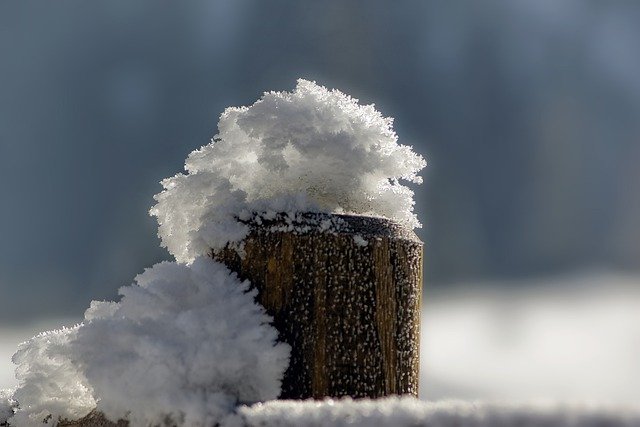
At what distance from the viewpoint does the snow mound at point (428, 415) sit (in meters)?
0.90

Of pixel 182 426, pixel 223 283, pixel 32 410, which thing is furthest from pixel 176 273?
pixel 32 410

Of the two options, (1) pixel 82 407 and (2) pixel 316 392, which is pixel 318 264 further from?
(1) pixel 82 407

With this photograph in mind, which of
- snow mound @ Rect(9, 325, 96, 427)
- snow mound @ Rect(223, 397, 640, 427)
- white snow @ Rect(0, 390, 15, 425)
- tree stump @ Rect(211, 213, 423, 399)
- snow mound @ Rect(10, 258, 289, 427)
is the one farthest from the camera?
white snow @ Rect(0, 390, 15, 425)

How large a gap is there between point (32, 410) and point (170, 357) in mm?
486

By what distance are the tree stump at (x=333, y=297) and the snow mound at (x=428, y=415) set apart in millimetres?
235

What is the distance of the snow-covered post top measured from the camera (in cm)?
152

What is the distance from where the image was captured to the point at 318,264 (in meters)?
1.52

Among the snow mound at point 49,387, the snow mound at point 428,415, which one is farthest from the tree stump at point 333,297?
the snow mound at point 49,387

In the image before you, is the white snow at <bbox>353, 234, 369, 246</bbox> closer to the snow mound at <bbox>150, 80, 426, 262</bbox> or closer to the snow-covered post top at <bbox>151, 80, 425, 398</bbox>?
the snow-covered post top at <bbox>151, 80, 425, 398</bbox>

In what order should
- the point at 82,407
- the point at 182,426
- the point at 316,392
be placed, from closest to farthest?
the point at 182,426
the point at 316,392
the point at 82,407

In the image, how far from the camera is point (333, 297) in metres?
1.52

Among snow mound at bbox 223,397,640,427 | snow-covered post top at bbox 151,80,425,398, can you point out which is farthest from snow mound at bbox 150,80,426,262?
snow mound at bbox 223,397,640,427

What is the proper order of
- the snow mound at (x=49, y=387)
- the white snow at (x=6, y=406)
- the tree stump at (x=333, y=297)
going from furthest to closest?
the white snow at (x=6, y=406) < the snow mound at (x=49, y=387) < the tree stump at (x=333, y=297)

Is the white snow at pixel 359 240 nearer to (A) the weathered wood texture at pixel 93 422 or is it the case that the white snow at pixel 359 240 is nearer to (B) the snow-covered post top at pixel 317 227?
(B) the snow-covered post top at pixel 317 227
